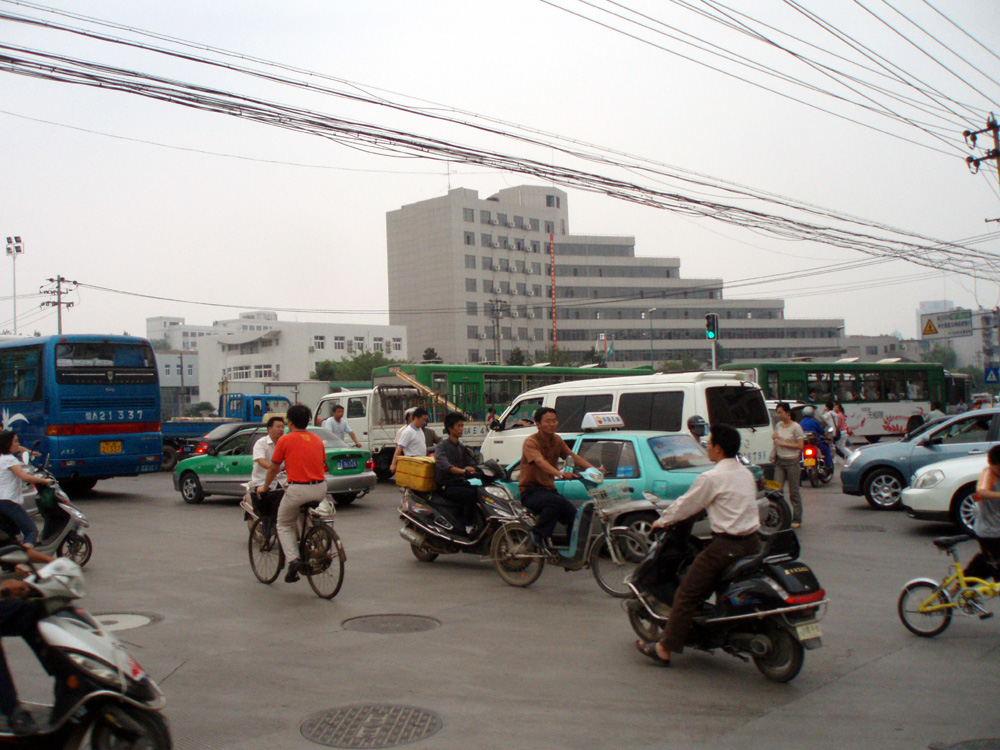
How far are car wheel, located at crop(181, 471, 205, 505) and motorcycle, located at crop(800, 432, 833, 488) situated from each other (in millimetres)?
12455

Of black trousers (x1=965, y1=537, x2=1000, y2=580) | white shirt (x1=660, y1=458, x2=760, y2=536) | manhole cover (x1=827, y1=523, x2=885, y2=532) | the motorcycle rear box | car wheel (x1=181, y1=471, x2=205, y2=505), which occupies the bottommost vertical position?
manhole cover (x1=827, y1=523, x2=885, y2=532)

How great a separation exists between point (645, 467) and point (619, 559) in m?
1.72

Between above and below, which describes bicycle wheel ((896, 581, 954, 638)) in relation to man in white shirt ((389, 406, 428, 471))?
below

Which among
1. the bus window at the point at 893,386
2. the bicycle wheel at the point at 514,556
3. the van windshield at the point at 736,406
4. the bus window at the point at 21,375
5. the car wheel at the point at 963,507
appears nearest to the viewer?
the bicycle wheel at the point at 514,556

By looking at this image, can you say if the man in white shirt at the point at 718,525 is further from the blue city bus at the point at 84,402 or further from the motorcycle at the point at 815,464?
the blue city bus at the point at 84,402

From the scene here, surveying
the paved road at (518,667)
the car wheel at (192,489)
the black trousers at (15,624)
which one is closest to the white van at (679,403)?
the paved road at (518,667)

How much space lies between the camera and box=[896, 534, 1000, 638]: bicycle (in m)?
6.37

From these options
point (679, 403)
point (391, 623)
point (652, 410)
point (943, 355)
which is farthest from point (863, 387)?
point (943, 355)

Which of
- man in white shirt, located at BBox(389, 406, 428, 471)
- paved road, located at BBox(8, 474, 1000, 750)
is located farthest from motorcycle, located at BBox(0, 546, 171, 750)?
man in white shirt, located at BBox(389, 406, 428, 471)

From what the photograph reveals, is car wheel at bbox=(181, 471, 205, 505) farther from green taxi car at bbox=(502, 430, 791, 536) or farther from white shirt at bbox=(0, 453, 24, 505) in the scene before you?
green taxi car at bbox=(502, 430, 791, 536)

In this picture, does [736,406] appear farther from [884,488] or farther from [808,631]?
[808,631]

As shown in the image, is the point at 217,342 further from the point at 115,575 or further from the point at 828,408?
the point at 115,575

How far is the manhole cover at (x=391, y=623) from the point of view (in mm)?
7207

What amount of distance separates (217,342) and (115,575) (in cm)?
9601
